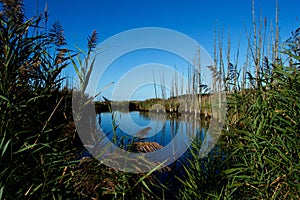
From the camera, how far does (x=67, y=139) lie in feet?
6.77

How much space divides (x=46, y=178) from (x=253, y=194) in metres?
1.91

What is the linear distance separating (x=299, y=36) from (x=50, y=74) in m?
2.48

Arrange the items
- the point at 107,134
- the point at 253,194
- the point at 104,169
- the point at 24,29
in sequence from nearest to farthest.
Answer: the point at 24,29
the point at 104,169
the point at 107,134
the point at 253,194

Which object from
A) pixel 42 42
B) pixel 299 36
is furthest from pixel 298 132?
pixel 42 42

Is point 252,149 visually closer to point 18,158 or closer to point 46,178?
point 46,178

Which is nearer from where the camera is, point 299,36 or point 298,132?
point 298,132

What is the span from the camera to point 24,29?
1.88 metres

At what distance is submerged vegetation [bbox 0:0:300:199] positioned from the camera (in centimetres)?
168

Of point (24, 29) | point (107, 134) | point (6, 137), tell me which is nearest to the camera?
point (6, 137)

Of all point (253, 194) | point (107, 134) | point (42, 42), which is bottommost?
point (253, 194)

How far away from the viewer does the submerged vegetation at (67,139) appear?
1.68 meters

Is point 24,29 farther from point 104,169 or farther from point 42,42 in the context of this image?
point 104,169

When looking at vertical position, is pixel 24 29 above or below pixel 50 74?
above

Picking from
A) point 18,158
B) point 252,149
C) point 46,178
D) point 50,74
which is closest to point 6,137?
point 18,158
